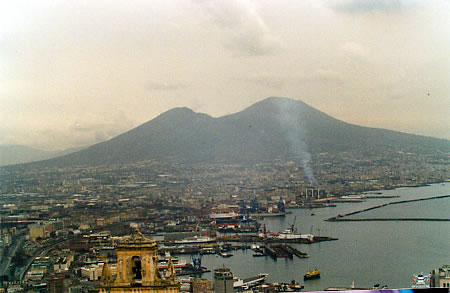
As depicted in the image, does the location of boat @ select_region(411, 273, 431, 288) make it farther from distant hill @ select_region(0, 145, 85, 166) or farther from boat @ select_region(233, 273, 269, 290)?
distant hill @ select_region(0, 145, 85, 166)

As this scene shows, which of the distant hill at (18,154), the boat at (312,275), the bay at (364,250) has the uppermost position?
the distant hill at (18,154)

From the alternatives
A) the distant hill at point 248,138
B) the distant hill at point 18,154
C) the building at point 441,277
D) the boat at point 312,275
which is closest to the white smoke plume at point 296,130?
the distant hill at point 248,138

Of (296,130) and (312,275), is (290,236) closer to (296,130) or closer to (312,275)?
(312,275)

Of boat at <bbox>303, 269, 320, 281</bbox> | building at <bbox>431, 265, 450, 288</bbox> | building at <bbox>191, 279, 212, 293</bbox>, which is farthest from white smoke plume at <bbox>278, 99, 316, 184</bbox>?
building at <bbox>191, 279, 212, 293</bbox>

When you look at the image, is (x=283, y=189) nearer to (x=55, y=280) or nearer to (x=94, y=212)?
(x=94, y=212)

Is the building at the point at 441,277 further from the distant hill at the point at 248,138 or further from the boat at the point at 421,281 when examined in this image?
the distant hill at the point at 248,138

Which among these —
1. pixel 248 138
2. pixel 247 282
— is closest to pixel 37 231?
pixel 247 282
